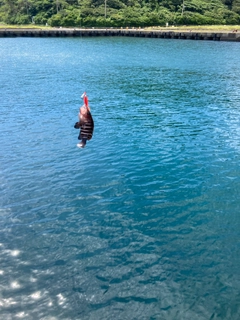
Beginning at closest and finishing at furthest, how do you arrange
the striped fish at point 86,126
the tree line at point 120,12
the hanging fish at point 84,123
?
the hanging fish at point 84,123, the striped fish at point 86,126, the tree line at point 120,12

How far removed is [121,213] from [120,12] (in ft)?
458

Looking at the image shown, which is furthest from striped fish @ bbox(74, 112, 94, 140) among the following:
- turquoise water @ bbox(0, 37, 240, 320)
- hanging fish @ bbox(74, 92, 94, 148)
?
turquoise water @ bbox(0, 37, 240, 320)

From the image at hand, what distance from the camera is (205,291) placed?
934 centimetres

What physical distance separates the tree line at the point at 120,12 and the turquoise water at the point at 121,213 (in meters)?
115

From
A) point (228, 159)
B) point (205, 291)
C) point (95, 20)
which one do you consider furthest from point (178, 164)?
point (95, 20)

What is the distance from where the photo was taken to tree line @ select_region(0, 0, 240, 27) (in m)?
130

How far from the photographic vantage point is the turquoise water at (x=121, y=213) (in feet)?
29.9

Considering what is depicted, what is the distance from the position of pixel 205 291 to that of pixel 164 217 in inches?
145

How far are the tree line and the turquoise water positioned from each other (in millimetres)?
115016

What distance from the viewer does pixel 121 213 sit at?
12758mm

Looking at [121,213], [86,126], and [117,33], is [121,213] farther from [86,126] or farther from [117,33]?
[117,33]

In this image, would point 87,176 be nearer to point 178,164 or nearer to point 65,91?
point 178,164

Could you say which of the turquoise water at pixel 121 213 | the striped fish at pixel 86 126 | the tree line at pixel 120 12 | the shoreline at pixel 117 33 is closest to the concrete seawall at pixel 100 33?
the shoreline at pixel 117 33

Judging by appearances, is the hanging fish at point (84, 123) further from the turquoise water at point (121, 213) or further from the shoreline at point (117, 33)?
the shoreline at point (117, 33)
